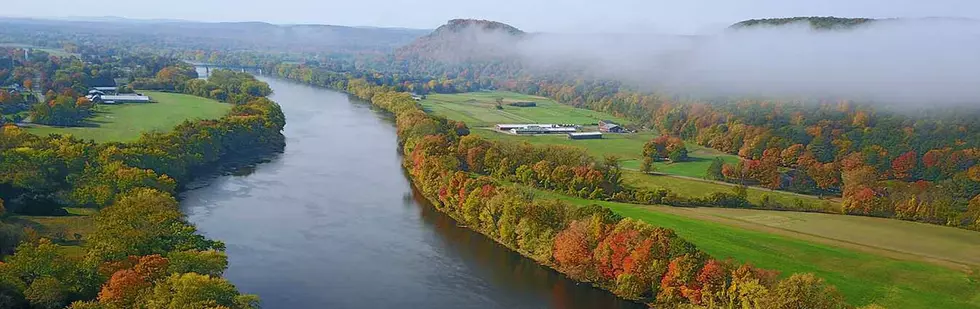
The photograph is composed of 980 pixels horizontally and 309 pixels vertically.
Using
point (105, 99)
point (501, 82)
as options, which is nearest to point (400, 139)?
point (105, 99)

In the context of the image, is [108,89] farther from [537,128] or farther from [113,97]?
[537,128]

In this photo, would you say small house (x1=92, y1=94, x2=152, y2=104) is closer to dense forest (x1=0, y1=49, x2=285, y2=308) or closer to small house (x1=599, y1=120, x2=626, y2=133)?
dense forest (x1=0, y1=49, x2=285, y2=308)

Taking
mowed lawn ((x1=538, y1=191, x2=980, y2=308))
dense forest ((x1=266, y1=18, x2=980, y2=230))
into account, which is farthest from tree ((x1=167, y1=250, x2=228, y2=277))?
dense forest ((x1=266, y1=18, x2=980, y2=230))

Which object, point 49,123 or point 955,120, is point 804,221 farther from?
point 49,123

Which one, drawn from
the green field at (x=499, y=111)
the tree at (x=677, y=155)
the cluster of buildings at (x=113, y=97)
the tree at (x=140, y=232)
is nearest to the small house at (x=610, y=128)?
the green field at (x=499, y=111)

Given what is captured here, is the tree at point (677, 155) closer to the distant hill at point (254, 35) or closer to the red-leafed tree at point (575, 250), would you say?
the red-leafed tree at point (575, 250)

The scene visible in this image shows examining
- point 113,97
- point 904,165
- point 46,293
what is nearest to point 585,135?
point 904,165
